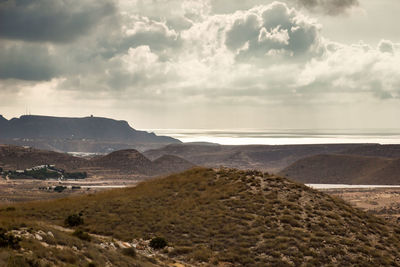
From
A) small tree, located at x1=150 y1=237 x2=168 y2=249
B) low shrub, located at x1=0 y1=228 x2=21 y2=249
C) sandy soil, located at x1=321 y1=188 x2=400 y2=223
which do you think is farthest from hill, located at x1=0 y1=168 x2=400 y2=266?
sandy soil, located at x1=321 y1=188 x2=400 y2=223

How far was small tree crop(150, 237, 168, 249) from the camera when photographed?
1103 inches

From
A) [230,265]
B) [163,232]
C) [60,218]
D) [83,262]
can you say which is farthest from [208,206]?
[83,262]

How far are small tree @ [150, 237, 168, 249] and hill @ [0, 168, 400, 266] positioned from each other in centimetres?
62

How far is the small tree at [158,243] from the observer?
28016 millimetres

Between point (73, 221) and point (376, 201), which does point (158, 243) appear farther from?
point (376, 201)

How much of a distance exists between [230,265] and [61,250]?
12781 millimetres

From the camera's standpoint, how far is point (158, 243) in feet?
92.2

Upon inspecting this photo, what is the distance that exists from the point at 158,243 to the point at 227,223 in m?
7.32

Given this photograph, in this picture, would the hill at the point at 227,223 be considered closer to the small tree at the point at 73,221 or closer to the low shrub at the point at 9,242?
the small tree at the point at 73,221

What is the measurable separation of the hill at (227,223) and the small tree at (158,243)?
621 millimetres

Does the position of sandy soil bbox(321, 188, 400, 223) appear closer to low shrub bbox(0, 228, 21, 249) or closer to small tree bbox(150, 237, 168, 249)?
small tree bbox(150, 237, 168, 249)

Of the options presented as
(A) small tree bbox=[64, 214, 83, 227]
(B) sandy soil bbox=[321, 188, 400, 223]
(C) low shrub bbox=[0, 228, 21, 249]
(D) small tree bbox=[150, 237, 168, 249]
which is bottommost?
(B) sandy soil bbox=[321, 188, 400, 223]

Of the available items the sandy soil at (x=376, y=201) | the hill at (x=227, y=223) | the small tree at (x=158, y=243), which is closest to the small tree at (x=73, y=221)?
the hill at (x=227, y=223)

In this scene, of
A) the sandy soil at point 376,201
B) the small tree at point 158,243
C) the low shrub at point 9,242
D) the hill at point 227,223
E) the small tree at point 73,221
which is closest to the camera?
the low shrub at point 9,242
